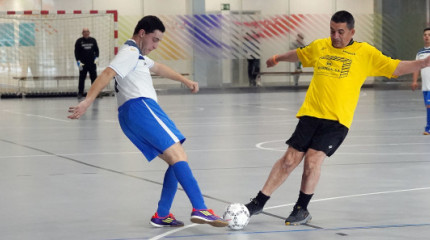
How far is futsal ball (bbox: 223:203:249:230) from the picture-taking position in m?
6.95

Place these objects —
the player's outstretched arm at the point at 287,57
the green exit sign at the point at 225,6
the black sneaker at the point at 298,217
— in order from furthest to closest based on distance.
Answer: the green exit sign at the point at 225,6
the player's outstretched arm at the point at 287,57
the black sneaker at the point at 298,217

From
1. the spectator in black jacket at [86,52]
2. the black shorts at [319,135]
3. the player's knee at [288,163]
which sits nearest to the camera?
the black shorts at [319,135]

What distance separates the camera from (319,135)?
7320 millimetres

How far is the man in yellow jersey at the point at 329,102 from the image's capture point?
24.0ft

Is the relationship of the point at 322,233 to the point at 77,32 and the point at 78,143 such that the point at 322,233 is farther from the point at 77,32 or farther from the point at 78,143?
the point at 77,32

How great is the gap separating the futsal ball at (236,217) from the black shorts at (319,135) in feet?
2.60

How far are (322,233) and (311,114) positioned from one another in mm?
1099

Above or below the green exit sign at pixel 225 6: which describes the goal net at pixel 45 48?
below

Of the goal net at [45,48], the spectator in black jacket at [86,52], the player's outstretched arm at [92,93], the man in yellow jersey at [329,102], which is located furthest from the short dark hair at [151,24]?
the goal net at [45,48]

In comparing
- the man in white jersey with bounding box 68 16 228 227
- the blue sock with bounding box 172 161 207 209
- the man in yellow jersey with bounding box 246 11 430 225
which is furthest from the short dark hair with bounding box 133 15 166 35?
the man in yellow jersey with bounding box 246 11 430 225

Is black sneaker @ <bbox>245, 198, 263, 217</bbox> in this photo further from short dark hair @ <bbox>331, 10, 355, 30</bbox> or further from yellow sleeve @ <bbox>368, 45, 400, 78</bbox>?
short dark hair @ <bbox>331, 10, 355, 30</bbox>

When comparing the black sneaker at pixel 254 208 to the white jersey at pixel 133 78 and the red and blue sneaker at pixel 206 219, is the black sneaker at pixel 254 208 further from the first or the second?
the white jersey at pixel 133 78

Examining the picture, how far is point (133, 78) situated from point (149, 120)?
1.25 feet

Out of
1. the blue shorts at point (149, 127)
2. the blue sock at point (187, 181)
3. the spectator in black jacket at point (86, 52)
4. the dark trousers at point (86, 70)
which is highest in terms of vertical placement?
the blue shorts at point (149, 127)
